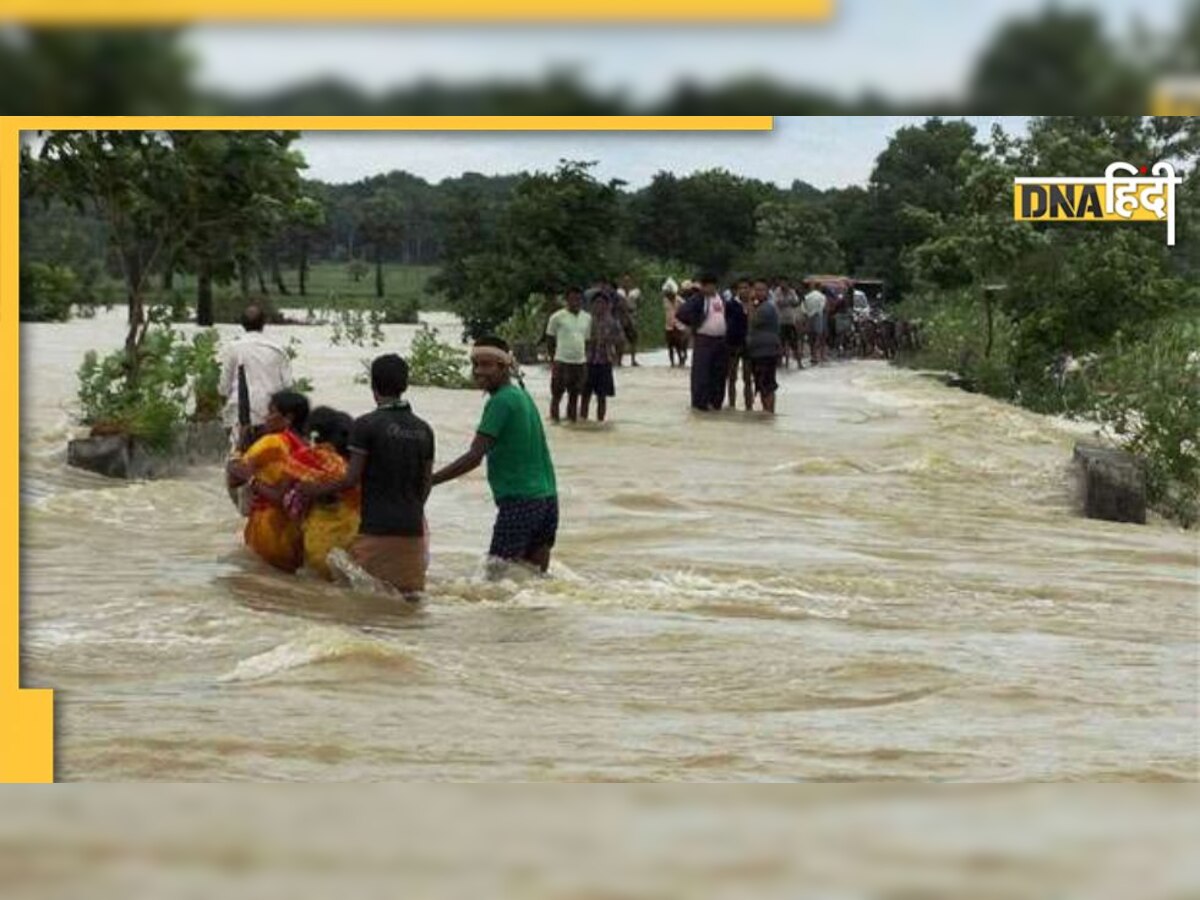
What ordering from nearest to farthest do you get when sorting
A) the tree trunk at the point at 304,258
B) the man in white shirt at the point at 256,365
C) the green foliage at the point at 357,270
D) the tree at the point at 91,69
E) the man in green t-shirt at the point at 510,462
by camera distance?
the tree at the point at 91,69
the green foliage at the point at 357,270
the man in green t-shirt at the point at 510,462
the tree trunk at the point at 304,258
the man in white shirt at the point at 256,365

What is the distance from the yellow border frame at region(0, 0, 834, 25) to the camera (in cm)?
378

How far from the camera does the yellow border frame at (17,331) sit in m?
4.61

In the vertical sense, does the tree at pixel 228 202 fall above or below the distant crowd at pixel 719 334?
above

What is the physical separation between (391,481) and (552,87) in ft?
10.2

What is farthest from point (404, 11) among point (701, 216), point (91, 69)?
point (701, 216)

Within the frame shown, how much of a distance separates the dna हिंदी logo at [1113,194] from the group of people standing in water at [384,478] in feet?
6.53

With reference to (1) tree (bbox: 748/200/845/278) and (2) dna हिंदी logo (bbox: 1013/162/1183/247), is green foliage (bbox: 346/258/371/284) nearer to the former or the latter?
(1) tree (bbox: 748/200/845/278)

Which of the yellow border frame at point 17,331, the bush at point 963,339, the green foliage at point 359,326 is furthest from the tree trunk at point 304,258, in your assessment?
the yellow border frame at point 17,331

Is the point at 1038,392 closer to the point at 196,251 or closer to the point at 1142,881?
the point at 196,251

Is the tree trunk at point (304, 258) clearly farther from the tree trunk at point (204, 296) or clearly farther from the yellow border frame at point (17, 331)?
the yellow border frame at point (17, 331)

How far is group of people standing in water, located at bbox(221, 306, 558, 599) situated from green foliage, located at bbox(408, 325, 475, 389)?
2.46 ft

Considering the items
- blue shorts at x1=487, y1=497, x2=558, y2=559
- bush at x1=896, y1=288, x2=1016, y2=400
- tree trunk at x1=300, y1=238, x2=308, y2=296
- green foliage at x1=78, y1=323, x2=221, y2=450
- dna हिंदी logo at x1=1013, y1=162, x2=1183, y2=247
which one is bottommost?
blue shorts at x1=487, y1=497, x2=558, y2=559

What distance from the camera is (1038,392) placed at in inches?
482

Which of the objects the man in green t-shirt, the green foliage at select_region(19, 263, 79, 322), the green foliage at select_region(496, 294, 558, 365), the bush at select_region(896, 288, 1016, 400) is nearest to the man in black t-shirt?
the man in green t-shirt
